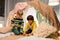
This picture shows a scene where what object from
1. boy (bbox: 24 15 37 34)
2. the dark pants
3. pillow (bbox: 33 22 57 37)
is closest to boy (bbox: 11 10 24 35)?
the dark pants

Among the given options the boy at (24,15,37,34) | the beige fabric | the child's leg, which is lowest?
the child's leg

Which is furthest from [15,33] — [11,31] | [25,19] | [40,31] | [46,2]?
[46,2]

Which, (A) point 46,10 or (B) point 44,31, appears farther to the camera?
(A) point 46,10

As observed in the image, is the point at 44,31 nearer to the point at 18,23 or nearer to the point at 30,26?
the point at 30,26

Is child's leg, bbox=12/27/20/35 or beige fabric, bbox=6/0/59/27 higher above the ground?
beige fabric, bbox=6/0/59/27

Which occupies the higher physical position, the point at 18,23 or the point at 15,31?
the point at 18,23

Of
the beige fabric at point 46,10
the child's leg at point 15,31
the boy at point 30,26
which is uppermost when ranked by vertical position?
the beige fabric at point 46,10

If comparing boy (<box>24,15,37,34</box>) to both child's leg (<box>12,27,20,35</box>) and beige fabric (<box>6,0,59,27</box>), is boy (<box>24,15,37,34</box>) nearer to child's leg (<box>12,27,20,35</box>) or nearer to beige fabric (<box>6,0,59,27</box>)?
child's leg (<box>12,27,20,35</box>)

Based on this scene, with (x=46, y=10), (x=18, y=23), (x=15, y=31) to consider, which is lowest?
(x=15, y=31)

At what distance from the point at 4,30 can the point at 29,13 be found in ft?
1.75

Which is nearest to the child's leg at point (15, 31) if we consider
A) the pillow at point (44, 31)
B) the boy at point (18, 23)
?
the boy at point (18, 23)

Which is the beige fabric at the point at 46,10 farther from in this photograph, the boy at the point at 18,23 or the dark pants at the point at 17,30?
the dark pants at the point at 17,30

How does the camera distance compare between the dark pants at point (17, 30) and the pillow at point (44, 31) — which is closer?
the pillow at point (44, 31)

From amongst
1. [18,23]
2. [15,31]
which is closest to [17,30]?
[15,31]
